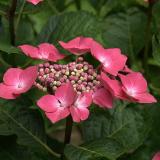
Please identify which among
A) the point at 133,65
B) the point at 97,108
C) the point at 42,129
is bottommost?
the point at 133,65

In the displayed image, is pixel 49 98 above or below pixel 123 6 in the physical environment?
above

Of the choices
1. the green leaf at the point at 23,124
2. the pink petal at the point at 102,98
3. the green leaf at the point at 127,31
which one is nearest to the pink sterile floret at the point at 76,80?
the pink petal at the point at 102,98

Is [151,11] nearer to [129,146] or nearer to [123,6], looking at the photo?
[123,6]

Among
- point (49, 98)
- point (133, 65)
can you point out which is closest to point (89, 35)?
point (133, 65)

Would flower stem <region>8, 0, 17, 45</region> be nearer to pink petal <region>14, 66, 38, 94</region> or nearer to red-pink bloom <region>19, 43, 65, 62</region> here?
red-pink bloom <region>19, 43, 65, 62</region>

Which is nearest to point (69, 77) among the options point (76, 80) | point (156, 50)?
point (76, 80)

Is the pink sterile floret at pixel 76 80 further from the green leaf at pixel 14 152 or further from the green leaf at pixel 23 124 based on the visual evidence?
the green leaf at pixel 14 152

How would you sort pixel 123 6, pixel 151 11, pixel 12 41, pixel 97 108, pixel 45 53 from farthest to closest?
pixel 123 6, pixel 151 11, pixel 12 41, pixel 45 53, pixel 97 108
